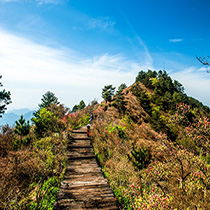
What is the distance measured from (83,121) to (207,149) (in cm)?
1191

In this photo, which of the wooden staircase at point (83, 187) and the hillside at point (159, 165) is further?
the hillside at point (159, 165)

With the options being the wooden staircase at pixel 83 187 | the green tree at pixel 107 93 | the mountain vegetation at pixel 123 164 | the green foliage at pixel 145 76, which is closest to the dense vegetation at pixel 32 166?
the mountain vegetation at pixel 123 164

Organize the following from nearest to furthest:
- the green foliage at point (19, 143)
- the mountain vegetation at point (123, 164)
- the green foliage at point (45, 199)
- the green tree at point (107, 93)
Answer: the green foliage at point (45, 199)
the mountain vegetation at point (123, 164)
the green foliage at point (19, 143)
the green tree at point (107, 93)

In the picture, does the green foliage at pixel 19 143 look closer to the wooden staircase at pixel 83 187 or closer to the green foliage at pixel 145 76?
the wooden staircase at pixel 83 187

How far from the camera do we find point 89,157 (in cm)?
699

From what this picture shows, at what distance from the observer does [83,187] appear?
183 inches

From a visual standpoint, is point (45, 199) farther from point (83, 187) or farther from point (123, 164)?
point (123, 164)

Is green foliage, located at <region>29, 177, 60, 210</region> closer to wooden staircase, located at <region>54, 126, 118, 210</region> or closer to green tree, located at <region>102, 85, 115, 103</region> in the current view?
wooden staircase, located at <region>54, 126, 118, 210</region>

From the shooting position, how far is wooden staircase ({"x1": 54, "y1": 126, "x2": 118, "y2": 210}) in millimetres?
3963

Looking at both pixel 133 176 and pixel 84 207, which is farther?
pixel 133 176

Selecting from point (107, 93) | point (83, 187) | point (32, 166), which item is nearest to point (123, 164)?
point (83, 187)

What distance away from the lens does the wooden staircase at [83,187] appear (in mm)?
3963

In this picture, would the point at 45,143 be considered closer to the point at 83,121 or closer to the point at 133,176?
the point at 133,176

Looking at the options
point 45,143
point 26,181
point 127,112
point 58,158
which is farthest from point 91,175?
point 127,112
